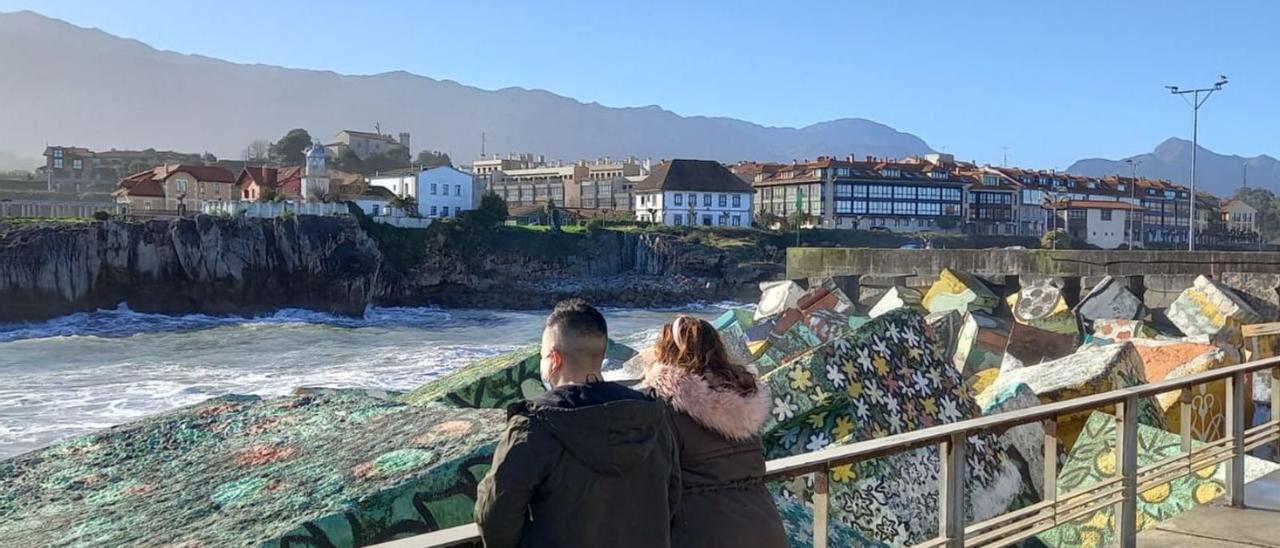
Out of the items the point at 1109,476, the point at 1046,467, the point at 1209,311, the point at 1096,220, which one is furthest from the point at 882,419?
the point at 1096,220

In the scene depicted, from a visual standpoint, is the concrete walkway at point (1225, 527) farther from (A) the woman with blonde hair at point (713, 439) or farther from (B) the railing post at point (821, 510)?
(A) the woman with blonde hair at point (713, 439)

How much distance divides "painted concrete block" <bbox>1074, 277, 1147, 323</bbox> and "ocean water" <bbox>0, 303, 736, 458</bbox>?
1342 centimetres

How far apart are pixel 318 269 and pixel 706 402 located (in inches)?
2392

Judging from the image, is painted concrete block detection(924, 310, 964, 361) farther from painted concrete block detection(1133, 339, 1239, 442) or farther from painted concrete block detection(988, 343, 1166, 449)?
painted concrete block detection(988, 343, 1166, 449)

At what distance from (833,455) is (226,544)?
198 cm

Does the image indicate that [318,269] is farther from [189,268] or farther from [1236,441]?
[1236,441]

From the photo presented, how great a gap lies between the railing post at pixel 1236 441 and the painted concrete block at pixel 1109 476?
169 millimetres

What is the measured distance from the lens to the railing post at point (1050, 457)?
405cm

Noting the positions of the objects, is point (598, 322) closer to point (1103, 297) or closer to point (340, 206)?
point (1103, 297)

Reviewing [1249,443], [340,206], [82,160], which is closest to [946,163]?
[340,206]

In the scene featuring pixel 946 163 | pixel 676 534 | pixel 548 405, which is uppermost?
pixel 946 163

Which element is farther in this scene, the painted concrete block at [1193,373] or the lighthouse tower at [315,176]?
the lighthouse tower at [315,176]

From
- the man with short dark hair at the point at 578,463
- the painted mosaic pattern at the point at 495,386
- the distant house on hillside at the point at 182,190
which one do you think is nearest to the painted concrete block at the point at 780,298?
the painted mosaic pattern at the point at 495,386

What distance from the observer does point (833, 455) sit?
9.85 feet
